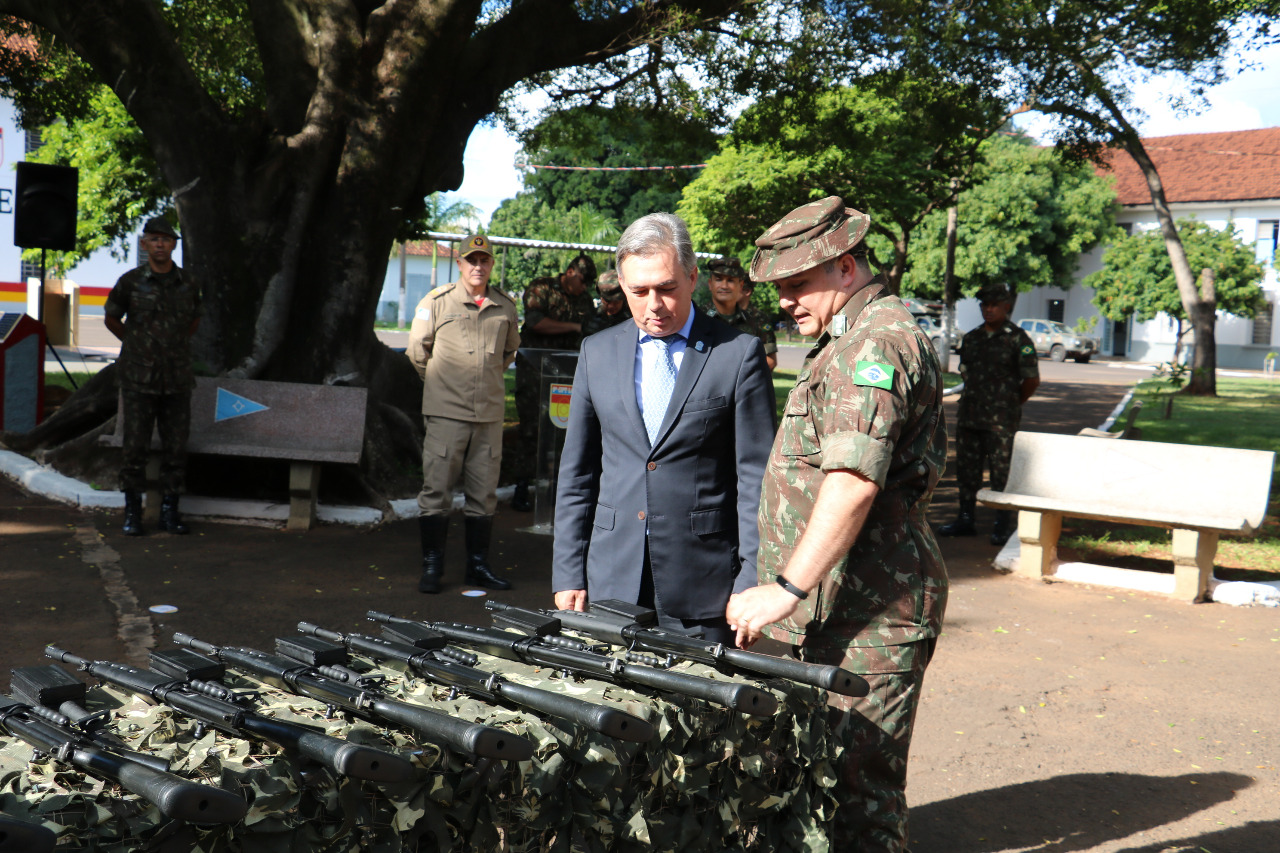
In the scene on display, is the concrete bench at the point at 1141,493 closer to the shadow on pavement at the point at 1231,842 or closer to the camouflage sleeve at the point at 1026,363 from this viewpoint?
the camouflage sleeve at the point at 1026,363

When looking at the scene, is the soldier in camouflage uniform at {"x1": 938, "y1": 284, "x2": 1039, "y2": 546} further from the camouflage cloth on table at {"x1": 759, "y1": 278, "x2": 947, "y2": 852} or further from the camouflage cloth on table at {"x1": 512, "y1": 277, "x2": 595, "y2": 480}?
the camouflage cloth on table at {"x1": 759, "y1": 278, "x2": 947, "y2": 852}

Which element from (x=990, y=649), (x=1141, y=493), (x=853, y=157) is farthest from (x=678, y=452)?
(x=853, y=157)

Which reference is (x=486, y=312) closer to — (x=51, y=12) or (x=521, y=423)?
(x=521, y=423)

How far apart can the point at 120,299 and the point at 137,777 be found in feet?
23.4

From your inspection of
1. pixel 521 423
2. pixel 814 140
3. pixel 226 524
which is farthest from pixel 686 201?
pixel 226 524

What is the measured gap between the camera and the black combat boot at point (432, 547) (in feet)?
21.5

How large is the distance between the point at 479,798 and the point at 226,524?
6.98 meters

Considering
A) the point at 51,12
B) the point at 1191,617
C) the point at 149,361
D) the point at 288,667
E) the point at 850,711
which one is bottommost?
the point at 1191,617

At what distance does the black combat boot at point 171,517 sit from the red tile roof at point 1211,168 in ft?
157

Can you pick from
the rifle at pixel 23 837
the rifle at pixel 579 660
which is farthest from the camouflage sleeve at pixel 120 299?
the rifle at pixel 23 837

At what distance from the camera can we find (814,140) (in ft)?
50.5

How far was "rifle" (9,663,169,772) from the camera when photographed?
1.64m

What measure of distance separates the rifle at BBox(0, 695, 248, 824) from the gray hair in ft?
6.04

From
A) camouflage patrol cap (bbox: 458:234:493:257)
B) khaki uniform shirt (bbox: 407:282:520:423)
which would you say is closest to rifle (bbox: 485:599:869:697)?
khaki uniform shirt (bbox: 407:282:520:423)
